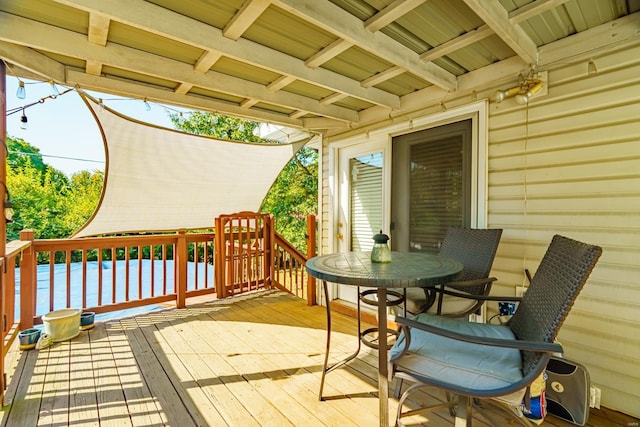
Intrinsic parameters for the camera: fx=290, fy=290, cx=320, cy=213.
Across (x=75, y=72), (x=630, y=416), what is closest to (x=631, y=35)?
(x=630, y=416)

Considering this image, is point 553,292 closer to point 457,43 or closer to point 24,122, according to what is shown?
point 457,43

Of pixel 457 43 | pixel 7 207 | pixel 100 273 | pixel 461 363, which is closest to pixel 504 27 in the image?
pixel 457 43

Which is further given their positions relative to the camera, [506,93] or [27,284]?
[27,284]

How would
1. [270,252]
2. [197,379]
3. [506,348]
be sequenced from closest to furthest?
[506,348], [197,379], [270,252]

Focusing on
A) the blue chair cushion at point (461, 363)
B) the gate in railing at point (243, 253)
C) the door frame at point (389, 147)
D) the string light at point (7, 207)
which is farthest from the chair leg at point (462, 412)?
the gate in railing at point (243, 253)

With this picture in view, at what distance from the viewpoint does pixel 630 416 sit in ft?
5.84

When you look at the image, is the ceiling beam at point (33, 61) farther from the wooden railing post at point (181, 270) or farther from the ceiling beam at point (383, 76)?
the ceiling beam at point (383, 76)

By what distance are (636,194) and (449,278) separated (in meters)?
1.42

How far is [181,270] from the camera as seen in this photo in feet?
12.4

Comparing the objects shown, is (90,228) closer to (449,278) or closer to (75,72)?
(75,72)

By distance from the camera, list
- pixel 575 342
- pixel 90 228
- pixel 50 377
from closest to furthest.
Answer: pixel 575 342 → pixel 50 377 → pixel 90 228

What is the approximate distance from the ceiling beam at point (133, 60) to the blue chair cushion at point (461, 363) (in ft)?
7.80

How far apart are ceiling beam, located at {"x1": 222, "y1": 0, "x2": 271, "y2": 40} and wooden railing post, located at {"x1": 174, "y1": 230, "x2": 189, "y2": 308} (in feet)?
9.17

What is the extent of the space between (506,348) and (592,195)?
149 centimetres
